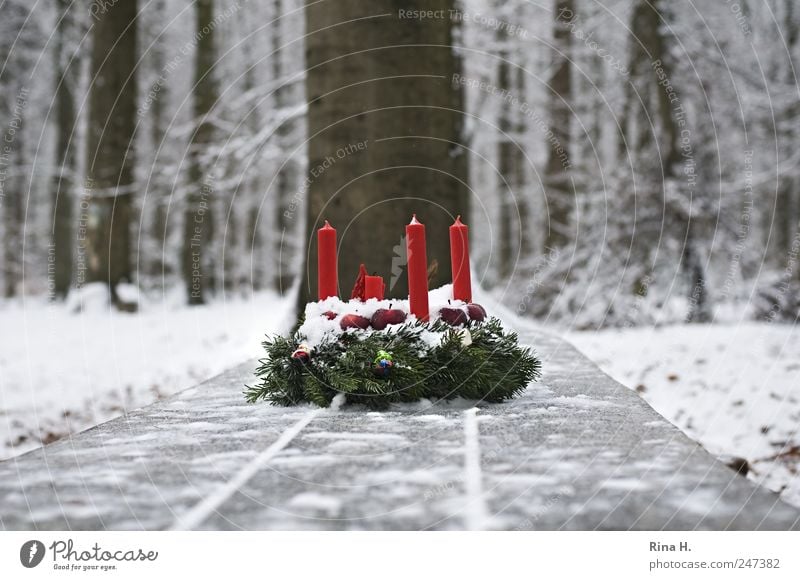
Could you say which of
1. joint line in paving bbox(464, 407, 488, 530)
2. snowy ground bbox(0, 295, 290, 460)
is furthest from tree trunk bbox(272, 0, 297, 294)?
joint line in paving bbox(464, 407, 488, 530)

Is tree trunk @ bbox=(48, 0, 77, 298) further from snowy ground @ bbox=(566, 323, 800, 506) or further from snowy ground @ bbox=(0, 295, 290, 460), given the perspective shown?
snowy ground @ bbox=(566, 323, 800, 506)

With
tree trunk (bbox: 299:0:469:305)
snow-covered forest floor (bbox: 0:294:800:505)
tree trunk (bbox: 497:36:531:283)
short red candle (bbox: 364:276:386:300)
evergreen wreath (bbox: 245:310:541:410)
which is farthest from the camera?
tree trunk (bbox: 497:36:531:283)

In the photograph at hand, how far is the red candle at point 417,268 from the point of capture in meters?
1.53

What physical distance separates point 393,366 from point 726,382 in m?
2.32

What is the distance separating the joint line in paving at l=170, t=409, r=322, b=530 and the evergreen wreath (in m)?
0.31

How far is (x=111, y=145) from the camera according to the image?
6023 millimetres

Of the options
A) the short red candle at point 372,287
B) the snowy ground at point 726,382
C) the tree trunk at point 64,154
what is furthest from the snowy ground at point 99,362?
the tree trunk at point 64,154

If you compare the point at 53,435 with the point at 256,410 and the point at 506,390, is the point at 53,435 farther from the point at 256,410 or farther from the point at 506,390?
the point at 506,390

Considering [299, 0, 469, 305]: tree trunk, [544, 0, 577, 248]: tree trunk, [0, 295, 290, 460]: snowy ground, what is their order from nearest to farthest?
[299, 0, 469, 305]: tree trunk → [0, 295, 290, 460]: snowy ground → [544, 0, 577, 248]: tree trunk

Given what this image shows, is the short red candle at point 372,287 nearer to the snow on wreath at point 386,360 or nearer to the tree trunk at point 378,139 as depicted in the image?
the snow on wreath at point 386,360

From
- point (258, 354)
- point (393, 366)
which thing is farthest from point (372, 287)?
point (258, 354)

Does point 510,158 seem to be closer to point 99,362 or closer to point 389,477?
point 99,362

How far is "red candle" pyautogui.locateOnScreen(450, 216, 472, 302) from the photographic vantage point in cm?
163
